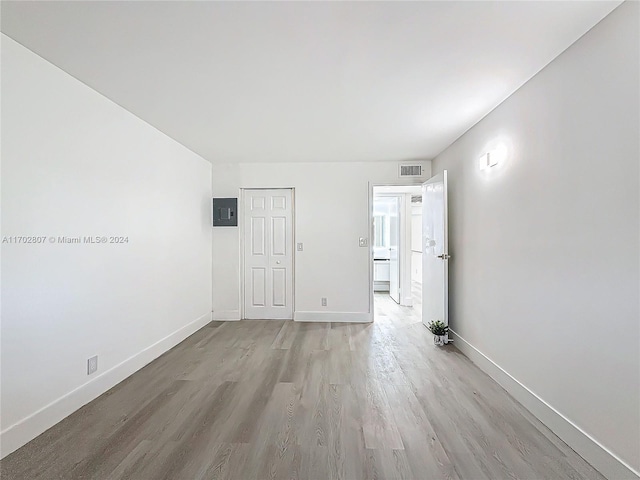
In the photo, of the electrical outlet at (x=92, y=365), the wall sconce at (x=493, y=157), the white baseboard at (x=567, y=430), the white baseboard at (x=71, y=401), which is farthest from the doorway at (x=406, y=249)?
the electrical outlet at (x=92, y=365)

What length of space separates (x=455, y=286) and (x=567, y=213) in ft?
6.89

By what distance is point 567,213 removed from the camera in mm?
2068

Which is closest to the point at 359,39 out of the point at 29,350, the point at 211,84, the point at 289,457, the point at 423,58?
the point at 423,58

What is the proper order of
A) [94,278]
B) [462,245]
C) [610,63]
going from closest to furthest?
Result: [610,63]
[94,278]
[462,245]

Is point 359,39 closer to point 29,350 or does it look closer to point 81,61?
point 81,61

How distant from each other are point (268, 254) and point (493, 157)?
132 inches

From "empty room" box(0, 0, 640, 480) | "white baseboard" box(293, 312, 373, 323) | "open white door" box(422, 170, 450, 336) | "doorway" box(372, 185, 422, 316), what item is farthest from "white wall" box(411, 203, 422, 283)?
"empty room" box(0, 0, 640, 480)

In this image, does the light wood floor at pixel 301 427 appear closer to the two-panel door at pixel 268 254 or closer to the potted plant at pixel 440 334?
the potted plant at pixel 440 334

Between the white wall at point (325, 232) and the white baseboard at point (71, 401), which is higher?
the white wall at point (325, 232)

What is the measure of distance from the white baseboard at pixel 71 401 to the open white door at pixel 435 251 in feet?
10.5

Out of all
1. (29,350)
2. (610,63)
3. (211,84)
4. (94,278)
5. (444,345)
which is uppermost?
(211,84)

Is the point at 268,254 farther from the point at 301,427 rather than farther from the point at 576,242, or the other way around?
the point at 576,242

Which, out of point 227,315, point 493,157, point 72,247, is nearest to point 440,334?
point 493,157

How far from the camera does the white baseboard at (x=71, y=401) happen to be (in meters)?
1.96
